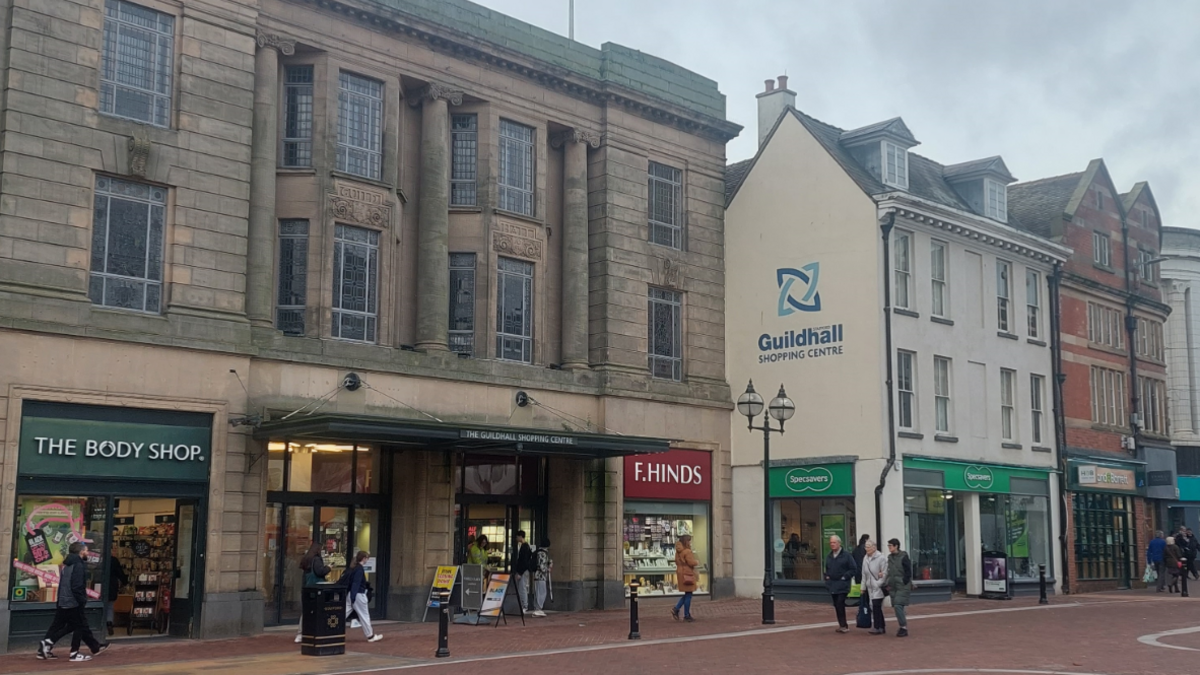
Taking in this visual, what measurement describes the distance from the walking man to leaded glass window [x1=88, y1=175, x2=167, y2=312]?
2888 centimetres

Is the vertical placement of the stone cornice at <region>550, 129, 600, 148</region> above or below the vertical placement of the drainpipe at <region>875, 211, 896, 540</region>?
above

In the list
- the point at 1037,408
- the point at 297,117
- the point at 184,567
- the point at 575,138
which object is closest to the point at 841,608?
the point at 184,567

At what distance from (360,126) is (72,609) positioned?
11563 mm

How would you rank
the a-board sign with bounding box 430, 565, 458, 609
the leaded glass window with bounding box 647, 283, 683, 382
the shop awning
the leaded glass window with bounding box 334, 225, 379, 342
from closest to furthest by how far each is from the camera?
the shop awning
the a-board sign with bounding box 430, 565, 458, 609
the leaded glass window with bounding box 334, 225, 379, 342
the leaded glass window with bounding box 647, 283, 683, 382

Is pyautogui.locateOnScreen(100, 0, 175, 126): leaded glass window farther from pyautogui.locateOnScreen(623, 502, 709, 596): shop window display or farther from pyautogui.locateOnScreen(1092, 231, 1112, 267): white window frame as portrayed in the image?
pyautogui.locateOnScreen(1092, 231, 1112, 267): white window frame

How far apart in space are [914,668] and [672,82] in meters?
18.7

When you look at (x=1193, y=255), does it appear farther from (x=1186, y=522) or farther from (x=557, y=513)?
(x=557, y=513)

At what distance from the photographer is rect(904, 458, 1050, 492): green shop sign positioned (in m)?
31.0

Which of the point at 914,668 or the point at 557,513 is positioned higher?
the point at 557,513

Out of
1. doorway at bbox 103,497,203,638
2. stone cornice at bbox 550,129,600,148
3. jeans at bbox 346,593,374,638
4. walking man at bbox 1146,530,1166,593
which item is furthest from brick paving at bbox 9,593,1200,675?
stone cornice at bbox 550,129,600,148

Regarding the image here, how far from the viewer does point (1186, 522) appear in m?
46.1

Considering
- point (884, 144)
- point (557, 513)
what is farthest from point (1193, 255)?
point (557, 513)

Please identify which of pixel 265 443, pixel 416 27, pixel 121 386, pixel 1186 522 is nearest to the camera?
pixel 121 386

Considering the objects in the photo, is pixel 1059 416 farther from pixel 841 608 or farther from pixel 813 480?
pixel 841 608
